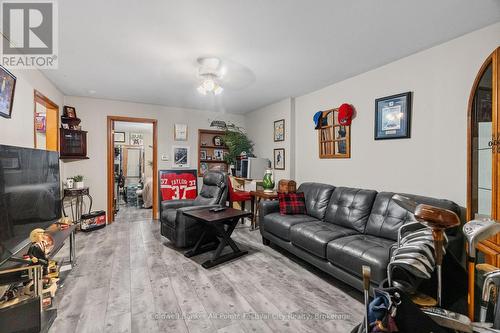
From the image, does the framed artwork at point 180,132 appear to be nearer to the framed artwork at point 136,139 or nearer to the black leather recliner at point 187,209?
the black leather recliner at point 187,209

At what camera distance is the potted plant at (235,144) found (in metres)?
5.48

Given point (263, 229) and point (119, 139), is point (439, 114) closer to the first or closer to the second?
point (263, 229)

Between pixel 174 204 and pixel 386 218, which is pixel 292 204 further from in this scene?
pixel 174 204

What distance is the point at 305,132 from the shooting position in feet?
13.7

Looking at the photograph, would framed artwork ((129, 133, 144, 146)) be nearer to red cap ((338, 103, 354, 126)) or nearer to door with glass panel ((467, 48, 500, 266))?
red cap ((338, 103, 354, 126))

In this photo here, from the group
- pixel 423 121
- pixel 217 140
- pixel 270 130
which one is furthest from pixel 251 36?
pixel 217 140

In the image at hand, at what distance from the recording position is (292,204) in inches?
135

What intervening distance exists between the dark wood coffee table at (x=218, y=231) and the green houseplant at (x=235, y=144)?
2396mm

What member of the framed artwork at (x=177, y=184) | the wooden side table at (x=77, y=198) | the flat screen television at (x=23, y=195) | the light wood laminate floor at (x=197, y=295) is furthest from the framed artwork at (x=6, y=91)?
the framed artwork at (x=177, y=184)

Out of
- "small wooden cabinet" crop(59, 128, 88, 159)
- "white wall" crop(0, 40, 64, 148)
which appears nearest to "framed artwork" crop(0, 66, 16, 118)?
"white wall" crop(0, 40, 64, 148)

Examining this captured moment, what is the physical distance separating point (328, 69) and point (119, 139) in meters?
7.23

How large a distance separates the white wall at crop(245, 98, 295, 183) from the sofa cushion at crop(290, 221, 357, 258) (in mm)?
1667

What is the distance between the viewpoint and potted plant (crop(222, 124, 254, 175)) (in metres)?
5.48

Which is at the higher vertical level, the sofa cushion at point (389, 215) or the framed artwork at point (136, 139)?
the framed artwork at point (136, 139)
